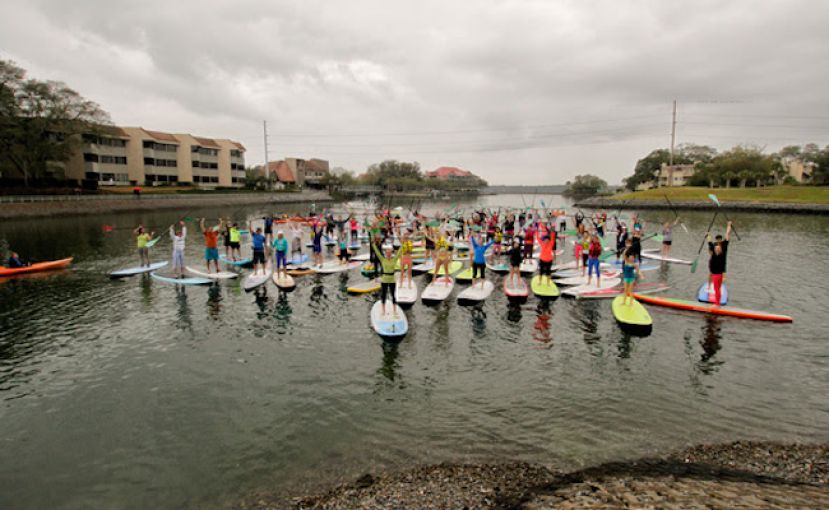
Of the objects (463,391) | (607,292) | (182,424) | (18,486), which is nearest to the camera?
(18,486)

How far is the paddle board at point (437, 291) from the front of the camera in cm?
1734

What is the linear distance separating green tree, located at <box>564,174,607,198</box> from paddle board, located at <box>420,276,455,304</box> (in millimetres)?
145879

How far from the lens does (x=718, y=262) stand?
604 inches

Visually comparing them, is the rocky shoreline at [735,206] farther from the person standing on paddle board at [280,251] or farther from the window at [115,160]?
the window at [115,160]

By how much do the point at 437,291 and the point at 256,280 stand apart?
27.6 ft

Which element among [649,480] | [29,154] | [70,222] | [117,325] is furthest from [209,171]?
[649,480]

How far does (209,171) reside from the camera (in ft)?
333

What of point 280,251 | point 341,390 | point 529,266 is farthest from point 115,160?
point 341,390

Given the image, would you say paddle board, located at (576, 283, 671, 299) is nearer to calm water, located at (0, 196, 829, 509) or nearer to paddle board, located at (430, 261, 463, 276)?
calm water, located at (0, 196, 829, 509)

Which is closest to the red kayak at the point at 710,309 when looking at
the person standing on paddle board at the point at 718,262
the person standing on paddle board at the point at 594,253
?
the person standing on paddle board at the point at 718,262

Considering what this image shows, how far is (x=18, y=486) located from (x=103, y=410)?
245 centimetres

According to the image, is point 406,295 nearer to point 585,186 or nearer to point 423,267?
point 423,267

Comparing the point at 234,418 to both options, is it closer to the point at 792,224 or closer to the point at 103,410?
the point at 103,410

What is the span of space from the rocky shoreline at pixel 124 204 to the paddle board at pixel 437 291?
6021cm
